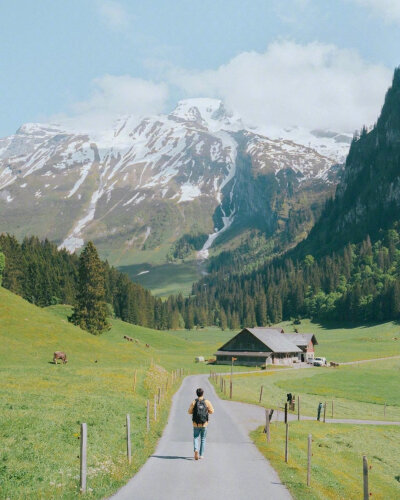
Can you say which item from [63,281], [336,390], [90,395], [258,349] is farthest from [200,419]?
[63,281]

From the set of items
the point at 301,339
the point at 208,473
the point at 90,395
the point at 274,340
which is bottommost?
the point at 301,339

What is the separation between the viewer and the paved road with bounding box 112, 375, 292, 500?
1645cm

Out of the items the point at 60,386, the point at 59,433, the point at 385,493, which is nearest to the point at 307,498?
the point at 385,493

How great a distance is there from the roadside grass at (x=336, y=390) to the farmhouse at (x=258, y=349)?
1310cm

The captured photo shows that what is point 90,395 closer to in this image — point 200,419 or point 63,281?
point 200,419

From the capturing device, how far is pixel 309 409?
54.2 meters

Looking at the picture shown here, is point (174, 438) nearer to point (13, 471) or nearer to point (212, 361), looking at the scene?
point (13, 471)

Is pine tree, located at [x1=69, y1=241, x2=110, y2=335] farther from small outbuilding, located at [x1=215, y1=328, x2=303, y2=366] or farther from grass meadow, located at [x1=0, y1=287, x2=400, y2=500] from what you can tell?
small outbuilding, located at [x1=215, y1=328, x2=303, y2=366]

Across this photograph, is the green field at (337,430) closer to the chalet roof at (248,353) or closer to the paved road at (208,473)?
the paved road at (208,473)

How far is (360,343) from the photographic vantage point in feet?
531

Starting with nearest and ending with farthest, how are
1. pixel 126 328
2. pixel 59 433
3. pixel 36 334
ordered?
pixel 59 433 → pixel 36 334 → pixel 126 328

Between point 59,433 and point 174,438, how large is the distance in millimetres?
7611

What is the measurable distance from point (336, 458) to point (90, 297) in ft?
295

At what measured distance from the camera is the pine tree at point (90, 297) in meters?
112
